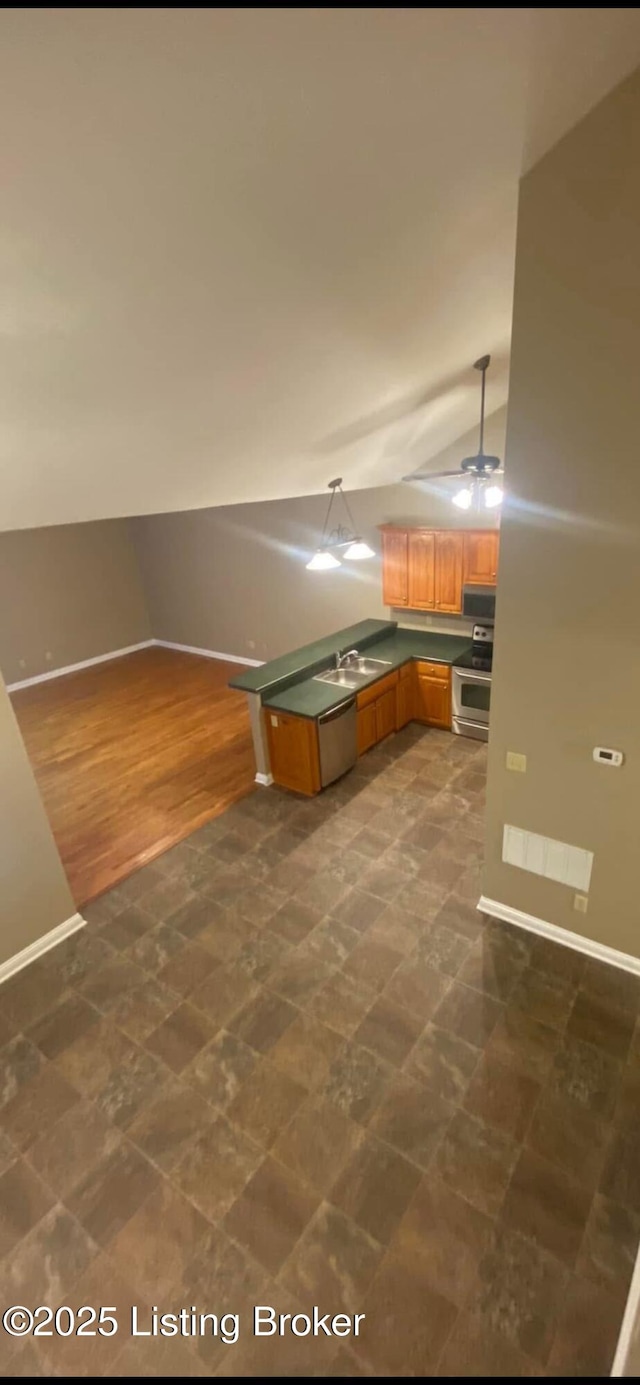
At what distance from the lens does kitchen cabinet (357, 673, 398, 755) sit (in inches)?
220

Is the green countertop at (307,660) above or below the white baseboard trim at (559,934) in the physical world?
above

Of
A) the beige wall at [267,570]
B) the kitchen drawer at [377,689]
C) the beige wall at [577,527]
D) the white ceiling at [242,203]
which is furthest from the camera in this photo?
the beige wall at [267,570]

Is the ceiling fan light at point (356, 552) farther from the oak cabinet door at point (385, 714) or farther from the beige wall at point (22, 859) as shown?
the beige wall at point (22, 859)

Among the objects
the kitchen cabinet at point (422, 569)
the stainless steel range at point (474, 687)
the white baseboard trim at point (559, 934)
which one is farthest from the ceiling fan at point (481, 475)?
the white baseboard trim at point (559, 934)

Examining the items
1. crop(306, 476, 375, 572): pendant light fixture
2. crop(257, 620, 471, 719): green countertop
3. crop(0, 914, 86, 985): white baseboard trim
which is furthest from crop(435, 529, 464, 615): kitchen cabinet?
crop(0, 914, 86, 985): white baseboard trim

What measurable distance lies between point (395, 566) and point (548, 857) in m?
3.87

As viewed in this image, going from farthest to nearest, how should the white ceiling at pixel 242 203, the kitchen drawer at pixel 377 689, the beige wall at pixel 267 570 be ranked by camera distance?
the beige wall at pixel 267 570 → the kitchen drawer at pixel 377 689 → the white ceiling at pixel 242 203

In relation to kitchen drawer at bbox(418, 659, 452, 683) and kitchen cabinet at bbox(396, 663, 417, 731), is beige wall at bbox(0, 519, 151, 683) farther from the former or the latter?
kitchen drawer at bbox(418, 659, 452, 683)

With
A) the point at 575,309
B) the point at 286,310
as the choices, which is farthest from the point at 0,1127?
the point at 575,309

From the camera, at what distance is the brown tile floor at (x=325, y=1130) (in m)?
2.08

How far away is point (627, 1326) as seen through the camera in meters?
1.98

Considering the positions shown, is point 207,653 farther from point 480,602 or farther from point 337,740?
point 480,602

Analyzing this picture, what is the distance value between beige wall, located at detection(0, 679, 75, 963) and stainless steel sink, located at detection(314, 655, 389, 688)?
2920 millimetres

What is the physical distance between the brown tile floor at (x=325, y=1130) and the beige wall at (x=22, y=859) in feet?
0.97
